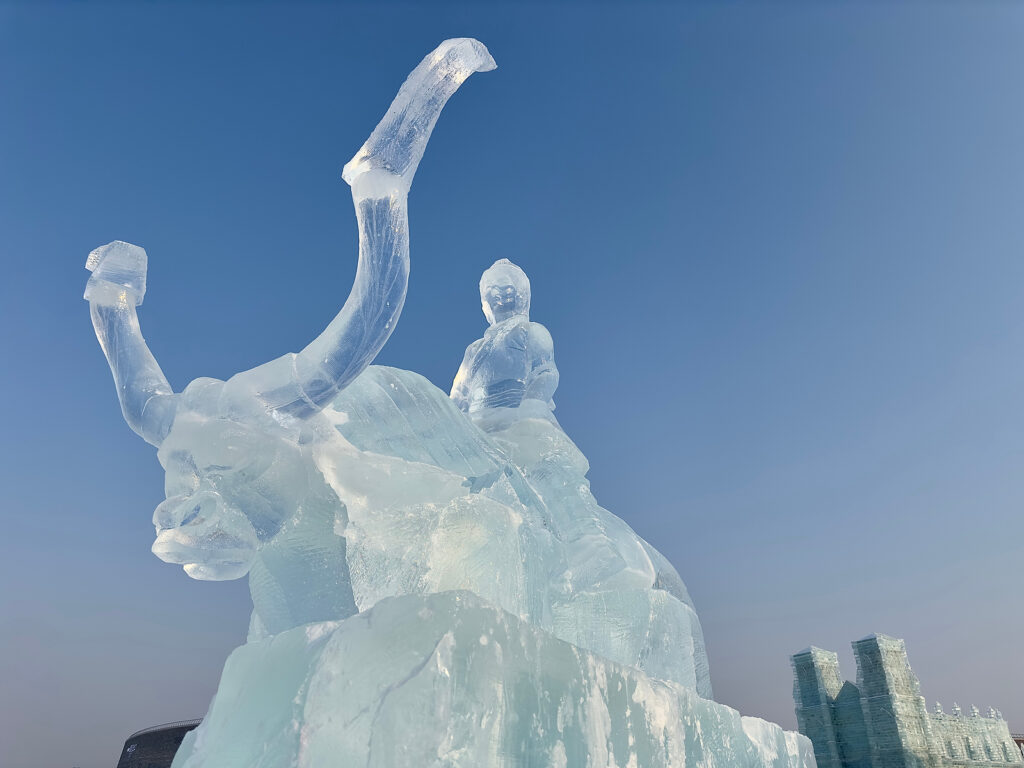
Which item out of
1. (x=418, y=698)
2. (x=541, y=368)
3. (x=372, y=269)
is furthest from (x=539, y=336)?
(x=418, y=698)

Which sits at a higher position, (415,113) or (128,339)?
(415,113)

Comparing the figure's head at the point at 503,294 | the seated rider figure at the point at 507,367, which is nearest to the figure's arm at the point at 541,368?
the seated rider figure at the point at 507,367

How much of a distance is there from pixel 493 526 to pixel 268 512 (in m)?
0.79

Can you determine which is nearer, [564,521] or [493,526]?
[493,526]

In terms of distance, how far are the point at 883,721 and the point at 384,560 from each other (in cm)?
2446

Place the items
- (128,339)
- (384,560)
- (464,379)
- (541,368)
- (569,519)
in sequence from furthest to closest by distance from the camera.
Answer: (541,368) → (464,379) → (569,519) → (128,339) → (384,560)

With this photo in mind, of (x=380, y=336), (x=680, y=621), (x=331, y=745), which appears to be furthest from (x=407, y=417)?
(x=680, y=621)

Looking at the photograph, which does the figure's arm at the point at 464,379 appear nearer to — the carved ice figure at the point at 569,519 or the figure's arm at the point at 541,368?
the carved ice figure at the point at 569,519

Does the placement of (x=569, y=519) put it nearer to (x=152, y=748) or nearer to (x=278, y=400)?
(x=278, y=400)

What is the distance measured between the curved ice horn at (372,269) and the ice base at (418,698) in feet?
2.65

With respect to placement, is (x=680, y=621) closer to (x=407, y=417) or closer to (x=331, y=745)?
(x=407, y=417)

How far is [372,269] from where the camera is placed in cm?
239

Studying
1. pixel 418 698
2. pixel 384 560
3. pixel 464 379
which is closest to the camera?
pixel 418 698

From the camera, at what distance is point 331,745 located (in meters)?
1.81
